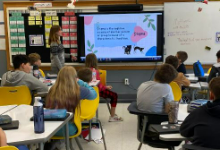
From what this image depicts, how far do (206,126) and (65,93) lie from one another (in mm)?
1447

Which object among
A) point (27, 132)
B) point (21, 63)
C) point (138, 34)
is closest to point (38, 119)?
point (27, 132)

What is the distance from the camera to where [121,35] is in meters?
6.29

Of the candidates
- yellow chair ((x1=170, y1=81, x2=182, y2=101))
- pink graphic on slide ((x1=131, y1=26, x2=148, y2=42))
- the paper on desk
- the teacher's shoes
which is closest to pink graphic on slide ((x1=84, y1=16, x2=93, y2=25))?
pink graphic on slide ((x1=131, y1=26, x2=148, y2=42))

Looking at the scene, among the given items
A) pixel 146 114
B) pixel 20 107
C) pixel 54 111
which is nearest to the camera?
pixel 54 111

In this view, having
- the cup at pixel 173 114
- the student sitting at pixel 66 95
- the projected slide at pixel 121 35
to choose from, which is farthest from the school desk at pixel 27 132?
the projected slide at pixel 121 35

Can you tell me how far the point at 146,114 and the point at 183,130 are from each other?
701mm

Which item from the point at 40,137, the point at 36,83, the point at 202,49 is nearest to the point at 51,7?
the point at 36,83

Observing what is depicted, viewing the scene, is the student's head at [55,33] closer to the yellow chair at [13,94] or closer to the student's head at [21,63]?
the student's head at [21,63]

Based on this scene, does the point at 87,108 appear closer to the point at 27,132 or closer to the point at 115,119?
the point at 27,132

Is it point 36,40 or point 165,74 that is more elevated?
point 36,40

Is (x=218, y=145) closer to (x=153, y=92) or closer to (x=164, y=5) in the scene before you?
(x=153, y=92)

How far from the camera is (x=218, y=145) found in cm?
190

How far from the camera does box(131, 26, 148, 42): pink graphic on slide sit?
6242mm

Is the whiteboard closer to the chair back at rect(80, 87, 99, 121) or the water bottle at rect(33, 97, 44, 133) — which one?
the chair back at rect(80, 87, 99, 121)
